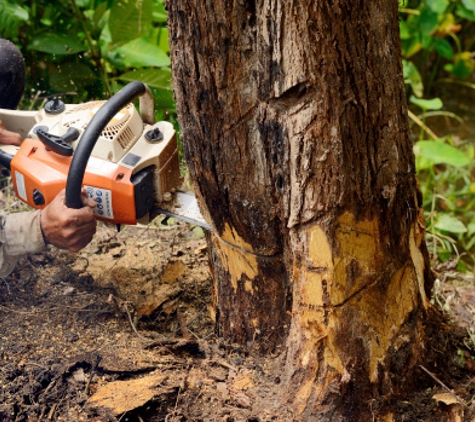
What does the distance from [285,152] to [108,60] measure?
7.48ft

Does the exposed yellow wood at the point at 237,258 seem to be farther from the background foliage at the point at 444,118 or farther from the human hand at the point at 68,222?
the background foliage at the point at 444,118

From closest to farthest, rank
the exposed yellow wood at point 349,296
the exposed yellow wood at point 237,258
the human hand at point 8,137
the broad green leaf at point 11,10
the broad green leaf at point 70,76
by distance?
the exposed yellow wood at point 349,296 < the exposed yellow wood at point 237,258 < the human hand at point 8,137 < the broad green leaf at point 11,10 < the broad green leaf at point 70,76

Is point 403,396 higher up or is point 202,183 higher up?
point 202,183

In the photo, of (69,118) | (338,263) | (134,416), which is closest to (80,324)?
(134,416)

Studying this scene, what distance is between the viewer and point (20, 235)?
2.27m

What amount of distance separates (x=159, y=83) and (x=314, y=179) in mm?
2036

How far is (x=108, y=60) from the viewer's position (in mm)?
3592

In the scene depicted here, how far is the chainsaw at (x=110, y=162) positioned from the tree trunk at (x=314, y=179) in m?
0.30

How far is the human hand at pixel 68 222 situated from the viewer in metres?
2.07

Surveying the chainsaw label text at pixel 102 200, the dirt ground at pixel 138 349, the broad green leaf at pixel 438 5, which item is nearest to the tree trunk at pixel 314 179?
the dirt ground at pixel 138 349

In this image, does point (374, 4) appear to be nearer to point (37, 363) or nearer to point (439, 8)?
point (37, 363)

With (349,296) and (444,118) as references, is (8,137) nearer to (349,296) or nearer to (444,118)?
(349,296)

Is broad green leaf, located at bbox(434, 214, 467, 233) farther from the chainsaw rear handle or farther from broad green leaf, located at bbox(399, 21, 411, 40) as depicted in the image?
the chainsaw rear handle

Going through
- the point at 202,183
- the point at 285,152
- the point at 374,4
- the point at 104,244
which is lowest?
the point at 104,244
